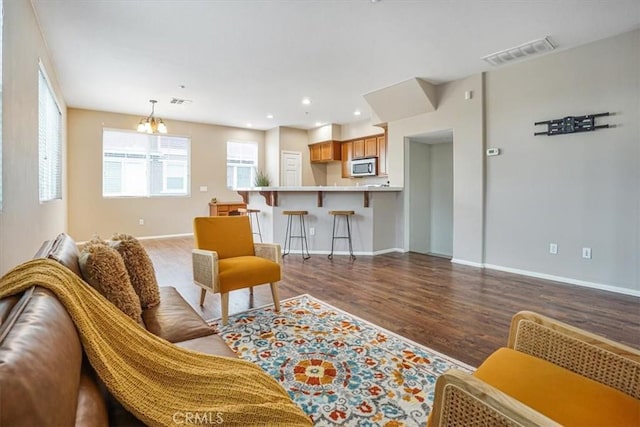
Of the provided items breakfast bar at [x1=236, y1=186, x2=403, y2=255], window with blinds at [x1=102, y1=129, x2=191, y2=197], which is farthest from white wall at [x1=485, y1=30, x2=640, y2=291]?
window with blinds at [x1=102, y1=129, x2=191, y2=197]

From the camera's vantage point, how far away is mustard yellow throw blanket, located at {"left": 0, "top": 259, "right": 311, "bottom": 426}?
83 centimetres

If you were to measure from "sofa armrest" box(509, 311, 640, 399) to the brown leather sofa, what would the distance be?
54.2 inches

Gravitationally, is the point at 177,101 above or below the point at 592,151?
above

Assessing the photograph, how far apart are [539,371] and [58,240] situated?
7.23 feet

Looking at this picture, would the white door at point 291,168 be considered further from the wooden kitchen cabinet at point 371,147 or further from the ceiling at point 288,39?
the ceiling at point 288,39

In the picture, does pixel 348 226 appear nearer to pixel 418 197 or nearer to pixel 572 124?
pixel 418 197

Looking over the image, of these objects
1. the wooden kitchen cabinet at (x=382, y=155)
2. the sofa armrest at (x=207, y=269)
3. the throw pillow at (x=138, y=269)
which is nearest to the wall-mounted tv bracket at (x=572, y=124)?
the wooden kitchen cabinet at (x=382, y=155)

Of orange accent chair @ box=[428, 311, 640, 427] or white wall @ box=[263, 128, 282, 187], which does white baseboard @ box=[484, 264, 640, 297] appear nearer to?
orange accent chair @ box=[428, 311, 640, 427]

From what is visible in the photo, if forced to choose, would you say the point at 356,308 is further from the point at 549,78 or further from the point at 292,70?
the point at 549,78

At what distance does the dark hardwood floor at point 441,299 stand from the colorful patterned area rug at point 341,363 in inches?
8.8

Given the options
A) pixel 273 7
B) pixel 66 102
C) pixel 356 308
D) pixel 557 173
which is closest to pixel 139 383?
pixel 356 308

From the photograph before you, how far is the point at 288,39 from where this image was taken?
3.42 meters

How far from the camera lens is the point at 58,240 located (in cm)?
158

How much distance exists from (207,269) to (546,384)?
7.29 feet
